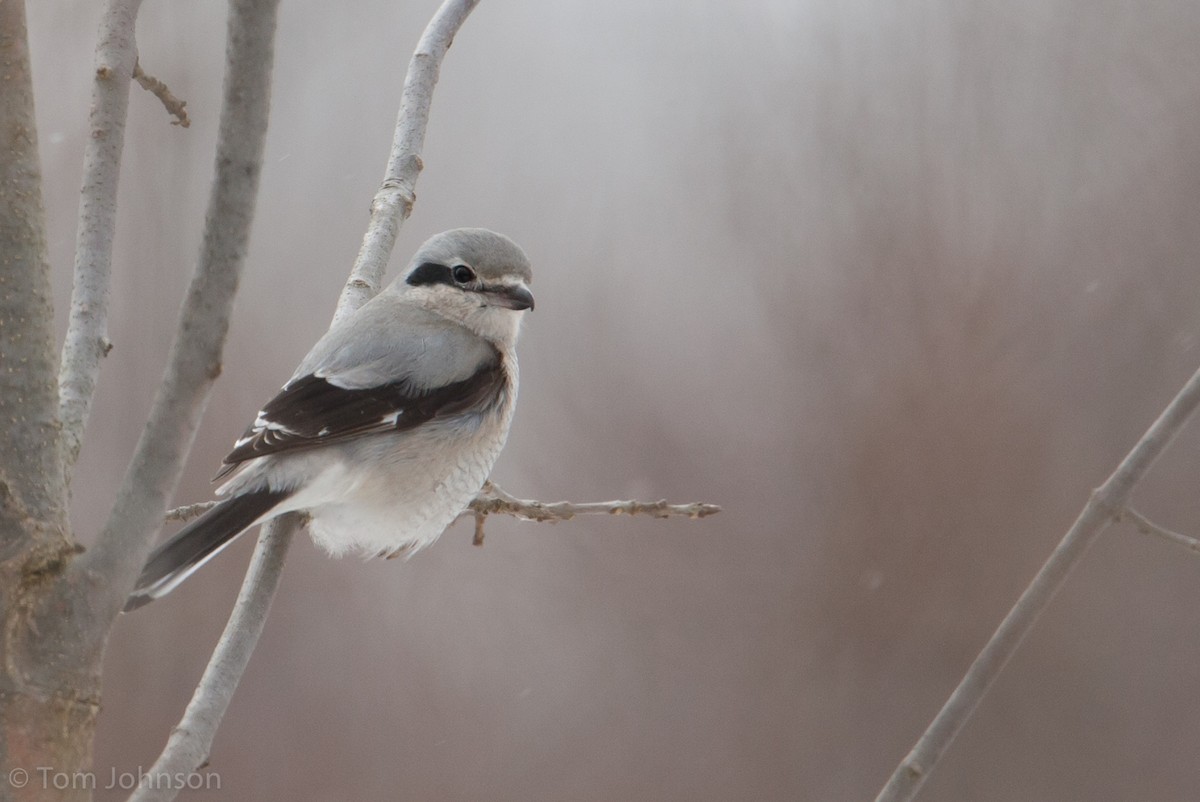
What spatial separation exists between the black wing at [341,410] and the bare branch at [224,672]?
0.27ft

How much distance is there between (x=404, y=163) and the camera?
4.07 feet

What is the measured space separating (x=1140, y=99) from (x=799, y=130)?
1.85ft

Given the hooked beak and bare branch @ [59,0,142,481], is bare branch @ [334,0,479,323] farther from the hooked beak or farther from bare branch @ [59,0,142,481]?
bare branch @ [59,0,142,481]

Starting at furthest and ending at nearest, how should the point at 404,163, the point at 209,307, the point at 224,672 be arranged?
the point at 404,163, the point at 224,672, the point at 209,307

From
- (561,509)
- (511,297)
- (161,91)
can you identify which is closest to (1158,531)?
(561,509)

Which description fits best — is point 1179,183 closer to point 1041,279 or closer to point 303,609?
point 1041,279

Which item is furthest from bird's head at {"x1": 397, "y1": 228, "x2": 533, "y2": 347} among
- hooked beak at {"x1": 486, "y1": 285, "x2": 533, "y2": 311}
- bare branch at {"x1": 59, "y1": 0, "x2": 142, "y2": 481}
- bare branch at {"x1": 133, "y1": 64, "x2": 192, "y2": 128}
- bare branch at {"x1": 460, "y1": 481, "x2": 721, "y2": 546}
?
bare branch at {"x1": 59, "y1": 0, "x2": 142, "y2": 481}

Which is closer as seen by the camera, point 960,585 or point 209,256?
point 209,256

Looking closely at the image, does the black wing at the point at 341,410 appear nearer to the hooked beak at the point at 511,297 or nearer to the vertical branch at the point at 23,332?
the hooked beak at the point at 511,297

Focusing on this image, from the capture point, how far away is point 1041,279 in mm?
→ 1719

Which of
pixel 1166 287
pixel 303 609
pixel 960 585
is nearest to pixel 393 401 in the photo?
pixel 303 609

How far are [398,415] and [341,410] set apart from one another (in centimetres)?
8

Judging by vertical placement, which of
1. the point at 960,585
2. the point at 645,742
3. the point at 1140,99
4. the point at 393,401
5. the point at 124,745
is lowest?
the point at 124,745

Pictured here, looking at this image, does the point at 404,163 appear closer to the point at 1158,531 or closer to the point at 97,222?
the point at 97,222
